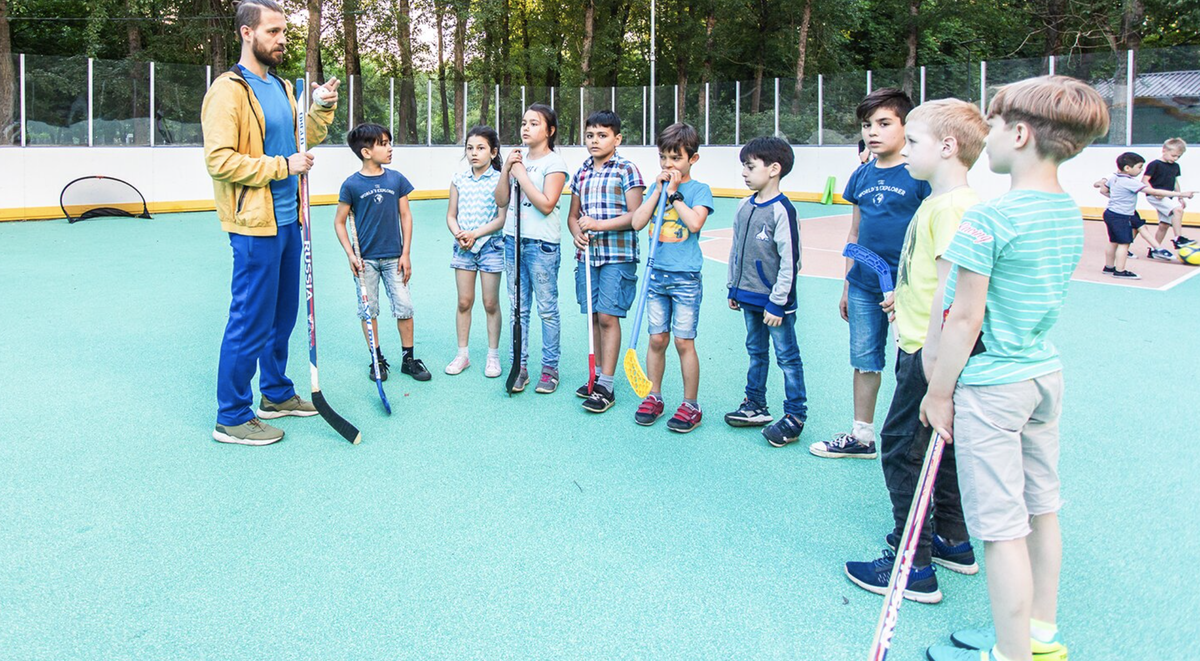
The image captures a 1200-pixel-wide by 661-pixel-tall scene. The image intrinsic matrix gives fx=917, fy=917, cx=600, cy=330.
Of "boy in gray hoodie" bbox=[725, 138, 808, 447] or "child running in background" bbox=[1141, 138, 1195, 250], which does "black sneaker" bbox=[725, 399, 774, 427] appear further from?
"child running in background" bbox=[1141, 138, 1195, 250]

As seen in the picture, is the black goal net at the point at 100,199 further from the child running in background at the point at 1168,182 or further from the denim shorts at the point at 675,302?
the child running in background at the point at 1168,182

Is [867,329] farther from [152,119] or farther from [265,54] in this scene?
[152,119]

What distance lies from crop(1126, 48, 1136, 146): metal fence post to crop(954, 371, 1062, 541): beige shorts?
16844 mm

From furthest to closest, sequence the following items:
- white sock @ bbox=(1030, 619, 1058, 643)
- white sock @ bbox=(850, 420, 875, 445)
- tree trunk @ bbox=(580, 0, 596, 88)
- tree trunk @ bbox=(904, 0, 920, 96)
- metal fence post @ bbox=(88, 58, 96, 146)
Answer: tree trunk @ bbox=(904, 0, 920, 96), tree trunk @ bbox=(580, 0, 596, 88), metal fence post @ bbox=(88, 58, 96, 146), white sock @ bbox=(850, 420, 875, 445), white sock @ bbox=(1030, 619, 1058, 643)

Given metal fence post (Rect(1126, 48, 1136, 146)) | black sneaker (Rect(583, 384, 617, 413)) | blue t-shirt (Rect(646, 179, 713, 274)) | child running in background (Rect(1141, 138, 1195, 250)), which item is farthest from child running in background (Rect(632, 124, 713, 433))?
metal fence post (Rect(1126, 48, 1136, 146))

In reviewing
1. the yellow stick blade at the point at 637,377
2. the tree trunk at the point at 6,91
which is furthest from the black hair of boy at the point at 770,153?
the tree trunk at the point at 6,91

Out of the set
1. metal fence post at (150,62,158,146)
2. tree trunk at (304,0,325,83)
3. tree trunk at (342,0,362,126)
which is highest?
tree trunk at (342,0,362,126)

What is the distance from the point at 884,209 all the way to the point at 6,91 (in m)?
17.0

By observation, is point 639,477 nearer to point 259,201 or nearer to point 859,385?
point 859,385

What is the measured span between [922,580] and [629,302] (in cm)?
242

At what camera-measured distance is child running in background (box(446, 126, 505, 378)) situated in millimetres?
5672

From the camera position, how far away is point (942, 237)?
10.0 ft

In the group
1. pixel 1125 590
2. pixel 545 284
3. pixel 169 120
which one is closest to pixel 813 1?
pixel 169 120

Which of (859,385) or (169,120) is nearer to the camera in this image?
(859,385)
